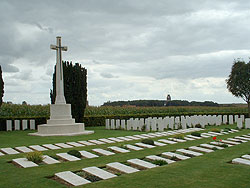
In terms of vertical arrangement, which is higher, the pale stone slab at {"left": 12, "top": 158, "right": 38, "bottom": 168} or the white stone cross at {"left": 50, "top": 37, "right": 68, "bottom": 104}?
the white stone cross at {"left": 50, "top": 37, "right": 68, "bottom": 104}

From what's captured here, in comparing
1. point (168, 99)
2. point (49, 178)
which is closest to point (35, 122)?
point (49, 178)

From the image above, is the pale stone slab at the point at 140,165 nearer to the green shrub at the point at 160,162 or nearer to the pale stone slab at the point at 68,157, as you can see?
the green shrub at the point at 160,162

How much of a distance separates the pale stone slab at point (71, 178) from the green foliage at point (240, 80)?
84.8 ft

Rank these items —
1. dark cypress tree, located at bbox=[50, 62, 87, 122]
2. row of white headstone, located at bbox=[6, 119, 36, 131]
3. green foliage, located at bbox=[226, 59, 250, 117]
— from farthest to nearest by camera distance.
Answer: green foliage, located at bbox=[226, 59, 250, 117]
dark cypress tree, located at bbox=[50, 62, 87, 122]
row of white headstone, located at bbox=[6, 119, 36, 131]

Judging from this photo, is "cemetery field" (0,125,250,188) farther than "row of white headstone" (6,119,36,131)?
No

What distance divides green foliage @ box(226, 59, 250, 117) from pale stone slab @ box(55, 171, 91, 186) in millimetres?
25853

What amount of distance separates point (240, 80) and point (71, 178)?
2619cm

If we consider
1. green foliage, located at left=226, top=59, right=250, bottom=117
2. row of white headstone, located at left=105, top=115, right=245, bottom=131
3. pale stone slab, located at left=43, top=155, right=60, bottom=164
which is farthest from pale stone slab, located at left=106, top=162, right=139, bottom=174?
green foliage, located at left=226, top=59, right=250, bottom=117

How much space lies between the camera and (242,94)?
93.9 feet

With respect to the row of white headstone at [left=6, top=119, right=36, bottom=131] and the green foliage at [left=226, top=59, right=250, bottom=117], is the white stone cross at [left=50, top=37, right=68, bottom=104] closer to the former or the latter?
the row of white headstone at [left=6, top=119, right=36, bottom=131]

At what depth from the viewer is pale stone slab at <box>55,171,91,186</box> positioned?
5.27 m

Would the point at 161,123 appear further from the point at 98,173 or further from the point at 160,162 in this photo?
the point at 98,173

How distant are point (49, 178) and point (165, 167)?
2692mm

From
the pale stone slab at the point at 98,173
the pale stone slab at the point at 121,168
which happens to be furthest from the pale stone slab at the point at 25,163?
the pale stone slab at the point at 121,168
